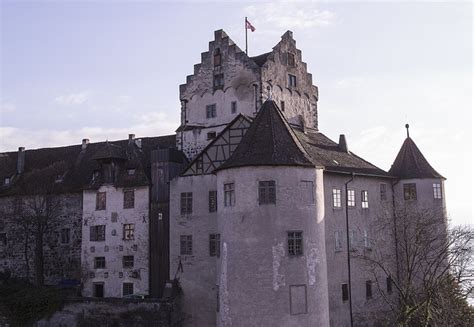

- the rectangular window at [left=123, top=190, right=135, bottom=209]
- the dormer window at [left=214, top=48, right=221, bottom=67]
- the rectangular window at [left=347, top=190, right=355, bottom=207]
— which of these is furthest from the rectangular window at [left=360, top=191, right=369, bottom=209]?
the rectangular window at [left=123, top=190, right=135, bottom=209]

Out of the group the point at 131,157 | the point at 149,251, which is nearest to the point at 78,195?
the point at 131,157

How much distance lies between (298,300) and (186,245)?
32.5 feet

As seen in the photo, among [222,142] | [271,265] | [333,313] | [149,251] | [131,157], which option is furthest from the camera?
[131,157]

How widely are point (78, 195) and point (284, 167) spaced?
734 inches

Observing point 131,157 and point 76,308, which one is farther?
point 131,157

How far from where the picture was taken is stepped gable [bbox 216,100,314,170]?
27.9 meters

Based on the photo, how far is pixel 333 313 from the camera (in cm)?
3078

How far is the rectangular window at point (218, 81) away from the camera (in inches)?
1458

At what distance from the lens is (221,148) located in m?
33.9

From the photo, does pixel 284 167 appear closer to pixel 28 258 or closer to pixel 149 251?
pixel 149 251

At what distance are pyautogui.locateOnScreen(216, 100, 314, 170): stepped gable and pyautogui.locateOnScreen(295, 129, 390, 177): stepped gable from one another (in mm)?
2816

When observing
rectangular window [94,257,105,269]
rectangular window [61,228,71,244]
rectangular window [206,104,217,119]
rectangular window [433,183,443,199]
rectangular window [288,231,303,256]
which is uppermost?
rectangular window [206,104,217,119]

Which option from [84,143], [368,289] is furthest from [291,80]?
[84,143]

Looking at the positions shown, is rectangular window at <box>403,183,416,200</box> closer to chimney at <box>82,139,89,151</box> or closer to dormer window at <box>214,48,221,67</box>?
dormer window at <box>214,48,221,67</box>
